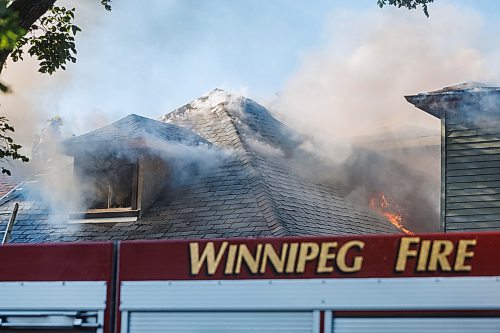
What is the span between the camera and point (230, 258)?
5391 mm

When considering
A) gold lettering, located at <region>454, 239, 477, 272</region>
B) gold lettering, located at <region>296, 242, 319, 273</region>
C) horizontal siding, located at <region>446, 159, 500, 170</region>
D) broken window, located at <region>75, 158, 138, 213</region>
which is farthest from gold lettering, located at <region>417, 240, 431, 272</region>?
broken window, located at <region>75, 158, 138, 213</region>

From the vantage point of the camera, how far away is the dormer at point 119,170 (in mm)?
14445

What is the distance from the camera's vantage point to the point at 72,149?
15.0 metres

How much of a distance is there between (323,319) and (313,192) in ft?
33.2

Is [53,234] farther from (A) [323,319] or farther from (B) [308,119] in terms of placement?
(A) [323,319]

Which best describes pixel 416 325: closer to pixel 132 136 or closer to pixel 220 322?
pixel 220 322

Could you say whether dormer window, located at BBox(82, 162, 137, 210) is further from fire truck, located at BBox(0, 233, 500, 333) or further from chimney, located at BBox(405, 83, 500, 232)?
fire truck, located at BBox(0, 233, 500, 333)

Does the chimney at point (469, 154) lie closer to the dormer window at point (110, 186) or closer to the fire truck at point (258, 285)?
the dormer window at point (110, 186)

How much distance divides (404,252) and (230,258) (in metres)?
1.11

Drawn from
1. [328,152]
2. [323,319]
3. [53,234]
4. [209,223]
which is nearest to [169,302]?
[323,319]

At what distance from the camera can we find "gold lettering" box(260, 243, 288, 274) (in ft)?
17.3

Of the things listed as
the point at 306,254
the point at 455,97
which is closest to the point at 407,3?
the point at 455,97

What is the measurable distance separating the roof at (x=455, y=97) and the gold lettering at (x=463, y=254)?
7840mm

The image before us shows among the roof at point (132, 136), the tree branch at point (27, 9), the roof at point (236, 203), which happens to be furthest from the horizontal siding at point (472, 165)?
the tree branch at point (27, 9)
